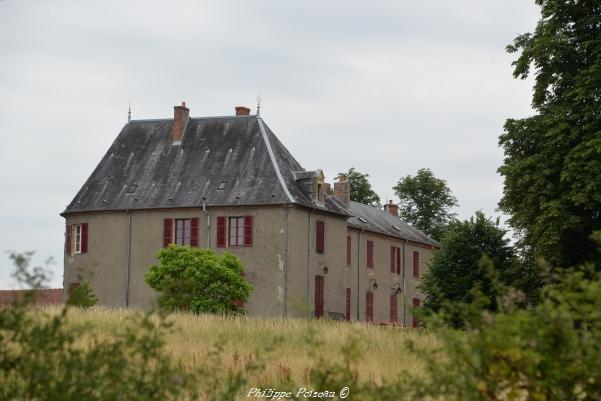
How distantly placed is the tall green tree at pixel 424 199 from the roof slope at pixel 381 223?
9.28 meters

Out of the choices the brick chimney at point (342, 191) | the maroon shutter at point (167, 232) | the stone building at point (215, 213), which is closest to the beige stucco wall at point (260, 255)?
the stone building at point (215, 213)

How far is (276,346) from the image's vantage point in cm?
1722

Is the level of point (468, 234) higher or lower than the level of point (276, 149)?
lower

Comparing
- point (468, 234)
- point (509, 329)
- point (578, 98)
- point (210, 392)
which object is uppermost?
point (578, 98)

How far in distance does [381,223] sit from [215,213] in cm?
1416

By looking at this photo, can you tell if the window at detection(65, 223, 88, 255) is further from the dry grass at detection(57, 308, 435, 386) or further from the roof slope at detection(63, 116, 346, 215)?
the dry grass at detection(57, 308, 435, 386)

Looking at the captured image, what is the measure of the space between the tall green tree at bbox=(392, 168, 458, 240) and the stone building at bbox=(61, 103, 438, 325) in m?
22.0

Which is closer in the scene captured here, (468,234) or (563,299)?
(563,299)

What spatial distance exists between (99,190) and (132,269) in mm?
3987

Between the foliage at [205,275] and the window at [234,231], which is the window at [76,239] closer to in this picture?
the window at [234,231]

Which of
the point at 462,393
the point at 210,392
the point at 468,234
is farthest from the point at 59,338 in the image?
the point at 468,234

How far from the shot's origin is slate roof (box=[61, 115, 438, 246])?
145 ft

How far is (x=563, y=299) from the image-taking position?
798cm

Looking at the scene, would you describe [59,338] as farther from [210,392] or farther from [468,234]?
[468,234]
